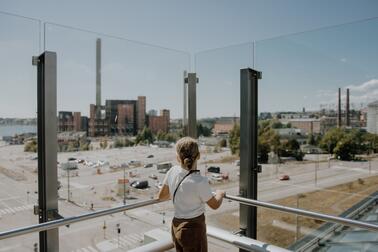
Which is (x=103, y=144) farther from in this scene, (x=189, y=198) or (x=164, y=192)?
(x=189, y=198)

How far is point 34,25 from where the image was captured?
188cm

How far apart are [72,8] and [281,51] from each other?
1.93m

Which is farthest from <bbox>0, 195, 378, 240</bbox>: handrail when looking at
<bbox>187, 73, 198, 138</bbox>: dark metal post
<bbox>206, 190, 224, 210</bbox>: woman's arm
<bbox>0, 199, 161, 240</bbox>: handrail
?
<bbox>187, 73, 198, 138</bbox>: dark metal post

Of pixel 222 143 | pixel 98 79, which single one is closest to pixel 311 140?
pixel 222 143

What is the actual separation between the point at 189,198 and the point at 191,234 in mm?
241

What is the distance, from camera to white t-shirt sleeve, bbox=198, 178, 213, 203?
1704 millimetres

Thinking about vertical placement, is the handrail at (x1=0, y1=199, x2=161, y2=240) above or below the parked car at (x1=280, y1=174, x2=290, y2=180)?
below

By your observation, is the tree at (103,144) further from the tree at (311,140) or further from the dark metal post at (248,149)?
the tree at (311,140)

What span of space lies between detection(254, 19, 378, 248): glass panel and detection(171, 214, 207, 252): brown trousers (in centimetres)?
98

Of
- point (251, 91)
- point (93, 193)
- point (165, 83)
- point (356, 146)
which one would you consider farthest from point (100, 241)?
point (356, 146)

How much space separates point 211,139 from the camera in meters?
3.00

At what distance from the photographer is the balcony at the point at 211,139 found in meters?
1.88

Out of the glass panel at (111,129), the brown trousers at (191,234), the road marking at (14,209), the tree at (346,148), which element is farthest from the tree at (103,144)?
the tree at (346,148)

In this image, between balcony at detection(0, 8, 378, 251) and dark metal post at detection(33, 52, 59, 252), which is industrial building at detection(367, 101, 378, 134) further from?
dark metal post at detection(33, 52, 59, 252)
